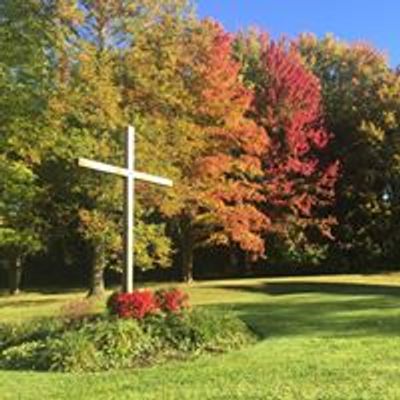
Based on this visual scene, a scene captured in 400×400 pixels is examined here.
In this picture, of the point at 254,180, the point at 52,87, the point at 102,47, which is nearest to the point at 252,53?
the point at 254,180

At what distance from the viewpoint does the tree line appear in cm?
2591

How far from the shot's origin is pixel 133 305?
1364 cm

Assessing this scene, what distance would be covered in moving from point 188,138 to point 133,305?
57.6 ft

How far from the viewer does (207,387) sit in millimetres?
9273

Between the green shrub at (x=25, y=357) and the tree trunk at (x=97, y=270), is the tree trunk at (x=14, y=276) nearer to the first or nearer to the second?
the tree trunk at (x=97, y=270)

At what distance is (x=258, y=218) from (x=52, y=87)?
11.2 meters

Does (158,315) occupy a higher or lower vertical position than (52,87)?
lower

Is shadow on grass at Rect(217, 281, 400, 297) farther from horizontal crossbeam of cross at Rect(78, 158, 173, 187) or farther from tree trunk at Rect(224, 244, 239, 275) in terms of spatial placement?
horizontal crossbeam of cross at Rect(78, 158, 173, 187)

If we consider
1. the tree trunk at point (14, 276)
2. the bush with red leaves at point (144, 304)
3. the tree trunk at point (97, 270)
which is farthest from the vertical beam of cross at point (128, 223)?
the tree trunk at point (14, 276)

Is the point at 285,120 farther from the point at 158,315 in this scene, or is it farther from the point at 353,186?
the point at 158,315

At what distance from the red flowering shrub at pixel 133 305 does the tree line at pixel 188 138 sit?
1032 centimetres

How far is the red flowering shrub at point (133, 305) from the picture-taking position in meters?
13.5

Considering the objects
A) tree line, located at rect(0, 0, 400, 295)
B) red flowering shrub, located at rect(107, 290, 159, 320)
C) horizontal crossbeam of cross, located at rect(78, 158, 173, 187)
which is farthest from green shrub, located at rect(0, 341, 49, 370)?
tree line, located at rect(0, 0, 400, 295)

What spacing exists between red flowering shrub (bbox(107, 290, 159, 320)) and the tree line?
33.9 ft
